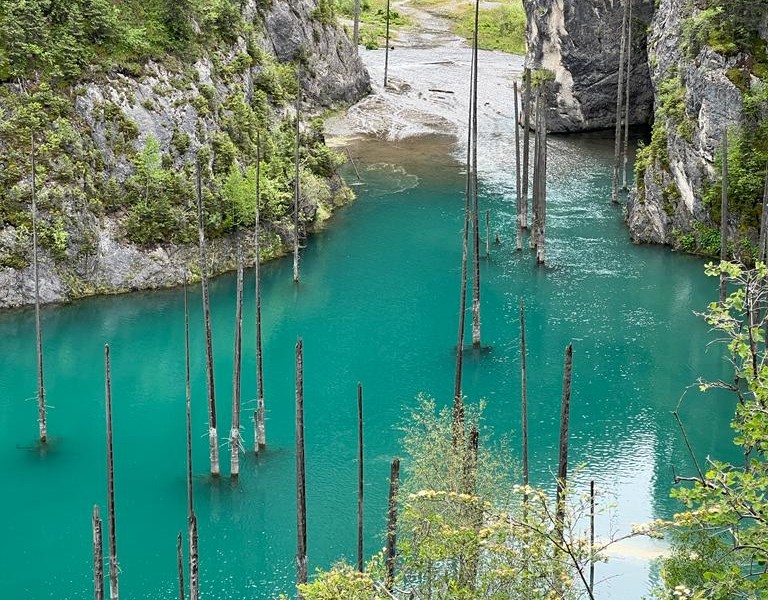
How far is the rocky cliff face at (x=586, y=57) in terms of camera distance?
341 feet

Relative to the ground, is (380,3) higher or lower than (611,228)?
higher

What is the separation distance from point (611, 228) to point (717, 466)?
6414 centimetres

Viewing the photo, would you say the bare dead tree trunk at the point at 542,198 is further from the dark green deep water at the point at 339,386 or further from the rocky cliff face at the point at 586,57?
the rocky cliff face at the point at 586,57

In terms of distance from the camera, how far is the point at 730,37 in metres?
75.4

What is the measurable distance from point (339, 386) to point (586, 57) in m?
57.5

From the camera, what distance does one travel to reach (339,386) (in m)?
61.1

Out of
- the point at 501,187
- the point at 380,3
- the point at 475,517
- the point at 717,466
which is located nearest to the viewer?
the point at 717,466

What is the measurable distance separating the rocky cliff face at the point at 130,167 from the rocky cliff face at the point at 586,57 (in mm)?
30859

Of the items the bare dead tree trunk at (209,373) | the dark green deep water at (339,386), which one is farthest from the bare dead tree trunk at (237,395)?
the dark green deep water at (339,386)

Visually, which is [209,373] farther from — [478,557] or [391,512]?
[478,557]

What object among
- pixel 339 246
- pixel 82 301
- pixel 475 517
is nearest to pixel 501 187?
pixel 339 246

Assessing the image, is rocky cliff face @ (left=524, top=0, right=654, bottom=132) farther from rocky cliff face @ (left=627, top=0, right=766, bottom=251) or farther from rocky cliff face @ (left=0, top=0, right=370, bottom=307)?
rocky cliff face @ (left=0, top=0, right=370, bottom=307)

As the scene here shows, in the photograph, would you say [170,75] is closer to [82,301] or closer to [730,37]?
[82,301]

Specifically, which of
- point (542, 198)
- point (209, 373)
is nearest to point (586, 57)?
point (542, 198)
